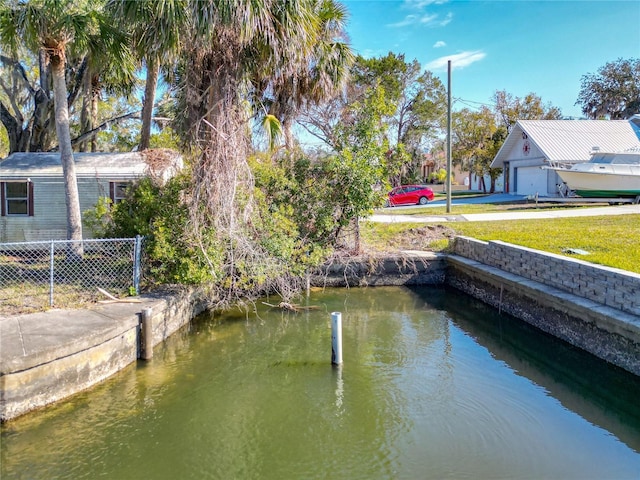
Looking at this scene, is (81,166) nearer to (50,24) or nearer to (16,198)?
(16,198)

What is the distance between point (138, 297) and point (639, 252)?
31.2 feet

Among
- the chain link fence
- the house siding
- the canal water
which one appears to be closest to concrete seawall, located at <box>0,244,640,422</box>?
the canal water

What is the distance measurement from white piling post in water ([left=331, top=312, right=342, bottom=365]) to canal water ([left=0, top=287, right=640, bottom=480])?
190 mm

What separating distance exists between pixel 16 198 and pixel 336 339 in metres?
10.9

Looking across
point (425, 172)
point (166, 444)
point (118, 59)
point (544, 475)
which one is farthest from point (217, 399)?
point (425, 172)

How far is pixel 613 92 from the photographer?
138ft

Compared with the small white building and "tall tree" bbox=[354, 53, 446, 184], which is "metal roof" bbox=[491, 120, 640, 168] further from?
the small white building

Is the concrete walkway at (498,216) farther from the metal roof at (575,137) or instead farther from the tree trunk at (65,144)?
the tree trunk at (65,144)

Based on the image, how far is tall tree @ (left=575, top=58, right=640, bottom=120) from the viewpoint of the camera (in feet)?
135

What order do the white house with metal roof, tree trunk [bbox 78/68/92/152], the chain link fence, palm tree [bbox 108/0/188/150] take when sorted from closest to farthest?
1. the chain link fence
2. palm tree [bbox 108/0/188/150]
3. tree trunk [bbox 78/68/92/152]
4. the white house with metal roof

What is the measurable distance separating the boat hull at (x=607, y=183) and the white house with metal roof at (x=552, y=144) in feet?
7.24

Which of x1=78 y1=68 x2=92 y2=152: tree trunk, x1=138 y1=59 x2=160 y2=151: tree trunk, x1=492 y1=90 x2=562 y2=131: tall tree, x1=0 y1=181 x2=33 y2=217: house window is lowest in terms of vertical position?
x1=0 y1=181 x2=33 y2=217: house window

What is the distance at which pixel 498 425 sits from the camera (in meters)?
5.82

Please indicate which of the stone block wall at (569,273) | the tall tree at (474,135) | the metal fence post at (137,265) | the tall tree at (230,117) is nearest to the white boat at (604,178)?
the tall tree at (474,135)
